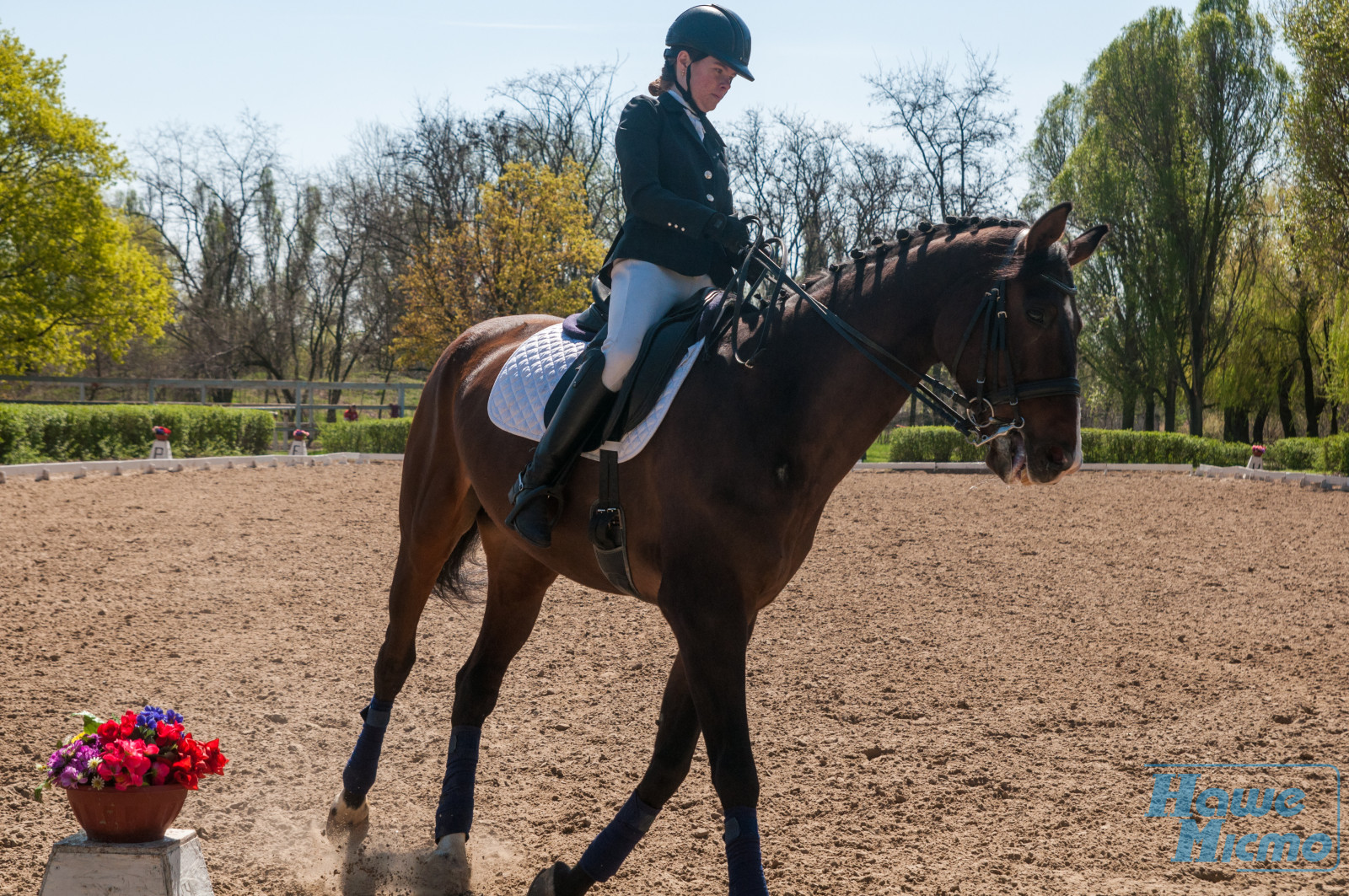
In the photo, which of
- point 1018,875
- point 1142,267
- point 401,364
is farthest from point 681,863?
point 401,364

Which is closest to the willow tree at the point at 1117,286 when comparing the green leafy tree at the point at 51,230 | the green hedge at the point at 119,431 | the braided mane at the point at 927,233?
the green hedge at the point at 119,431

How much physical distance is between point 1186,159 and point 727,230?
29.0 metres

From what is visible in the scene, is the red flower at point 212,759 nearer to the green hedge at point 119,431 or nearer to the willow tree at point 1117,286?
the green hedge at point 119,431

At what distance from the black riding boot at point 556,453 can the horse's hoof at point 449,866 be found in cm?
130

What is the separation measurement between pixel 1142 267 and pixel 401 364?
24.6 metres

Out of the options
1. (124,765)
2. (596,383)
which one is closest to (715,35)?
(596,383)

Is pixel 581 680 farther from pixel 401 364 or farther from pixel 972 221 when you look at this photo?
pixel 401 364

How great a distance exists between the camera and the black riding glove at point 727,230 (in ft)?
10.2

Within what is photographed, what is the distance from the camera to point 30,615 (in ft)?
22.6

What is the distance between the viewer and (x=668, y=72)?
131 inches

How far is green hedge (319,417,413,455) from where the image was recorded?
21516 mm

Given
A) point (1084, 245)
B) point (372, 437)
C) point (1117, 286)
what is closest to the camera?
point (1084, 245)

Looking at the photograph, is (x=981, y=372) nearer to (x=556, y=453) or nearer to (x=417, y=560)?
(x=556, y=453)

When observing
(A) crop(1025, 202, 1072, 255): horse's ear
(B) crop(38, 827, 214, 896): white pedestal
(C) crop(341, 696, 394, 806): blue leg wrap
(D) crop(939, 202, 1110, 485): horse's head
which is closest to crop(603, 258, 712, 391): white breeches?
(D) crop(939, 202, 1110, 485): horse's head
